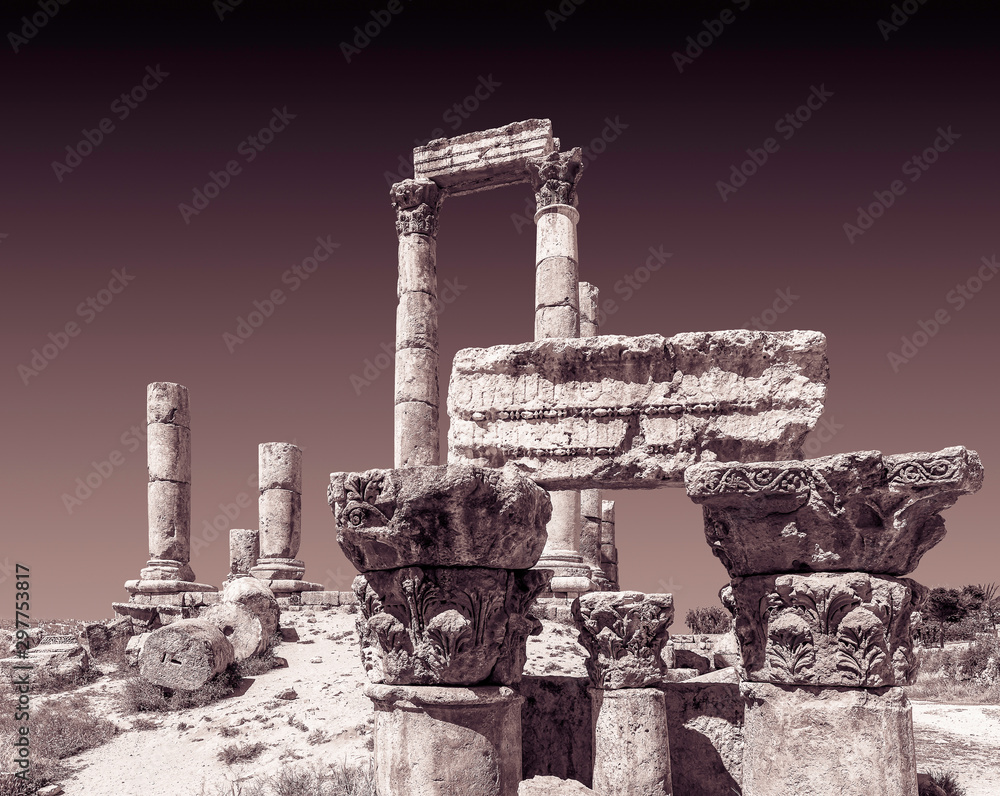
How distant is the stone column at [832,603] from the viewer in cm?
473

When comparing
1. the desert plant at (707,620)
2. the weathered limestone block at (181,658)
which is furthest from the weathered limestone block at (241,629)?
the desert plant at (707,620)

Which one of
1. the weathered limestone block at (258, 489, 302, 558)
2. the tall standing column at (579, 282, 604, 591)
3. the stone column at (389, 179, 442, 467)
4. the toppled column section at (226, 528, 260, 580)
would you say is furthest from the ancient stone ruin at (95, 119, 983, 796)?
the toppled column section at (226, 528, 260, 580)

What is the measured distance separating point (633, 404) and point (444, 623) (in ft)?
7.65

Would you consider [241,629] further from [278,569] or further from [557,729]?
[557,729]

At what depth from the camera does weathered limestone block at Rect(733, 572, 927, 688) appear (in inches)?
190

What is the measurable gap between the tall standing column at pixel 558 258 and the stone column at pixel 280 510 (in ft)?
21.1

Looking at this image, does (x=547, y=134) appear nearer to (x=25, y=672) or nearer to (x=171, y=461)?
(x=171, y=461)

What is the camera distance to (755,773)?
506cm

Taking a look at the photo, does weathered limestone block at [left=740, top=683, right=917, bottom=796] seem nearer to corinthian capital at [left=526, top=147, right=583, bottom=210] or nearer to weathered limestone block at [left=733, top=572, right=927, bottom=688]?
weathered limestone block at [left=733, top=572, right=927, bottom=688]

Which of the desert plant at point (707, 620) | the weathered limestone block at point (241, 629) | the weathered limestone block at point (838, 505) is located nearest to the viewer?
the weathered limestone block at point (838, 505)

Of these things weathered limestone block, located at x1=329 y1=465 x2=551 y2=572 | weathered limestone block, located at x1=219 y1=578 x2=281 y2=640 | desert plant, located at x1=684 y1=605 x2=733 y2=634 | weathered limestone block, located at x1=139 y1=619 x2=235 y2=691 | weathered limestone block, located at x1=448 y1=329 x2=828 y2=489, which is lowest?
desert plant, located at x1=684 y1=605 x2=733 y2=634

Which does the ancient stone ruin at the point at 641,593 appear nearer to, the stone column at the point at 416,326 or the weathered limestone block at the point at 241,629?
the weathered limestone block at the point at 241,629

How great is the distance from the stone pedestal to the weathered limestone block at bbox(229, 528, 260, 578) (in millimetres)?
17223

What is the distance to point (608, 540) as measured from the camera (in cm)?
2291
